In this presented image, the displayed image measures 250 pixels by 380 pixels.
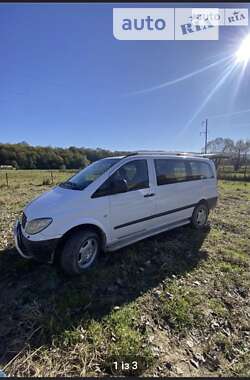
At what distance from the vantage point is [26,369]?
213cm

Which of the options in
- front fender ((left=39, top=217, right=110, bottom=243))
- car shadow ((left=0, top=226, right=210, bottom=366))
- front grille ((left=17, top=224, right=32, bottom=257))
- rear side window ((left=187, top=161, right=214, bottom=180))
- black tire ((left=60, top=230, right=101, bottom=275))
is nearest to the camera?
car shadow ((left=0, top=226, right=210, bottom=366))

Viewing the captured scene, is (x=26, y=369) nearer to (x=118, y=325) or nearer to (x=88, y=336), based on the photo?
(x=88, y=336)

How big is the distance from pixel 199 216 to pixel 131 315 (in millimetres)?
3505

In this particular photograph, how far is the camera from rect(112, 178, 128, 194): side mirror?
3.71 m

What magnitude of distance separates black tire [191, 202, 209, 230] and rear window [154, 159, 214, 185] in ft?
2.30

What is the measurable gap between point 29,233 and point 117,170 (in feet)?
5.37

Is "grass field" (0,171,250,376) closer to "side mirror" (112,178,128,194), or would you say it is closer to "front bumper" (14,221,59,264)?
"front bumper" (14,221,59,264)

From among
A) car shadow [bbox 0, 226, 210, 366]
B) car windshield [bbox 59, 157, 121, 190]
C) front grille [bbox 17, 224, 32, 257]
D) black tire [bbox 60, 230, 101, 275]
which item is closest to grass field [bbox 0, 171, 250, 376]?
car shadow [bbox 0, 226, 210, 366]

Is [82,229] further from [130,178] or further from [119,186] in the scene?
[130,178]

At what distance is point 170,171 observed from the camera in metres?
4.77


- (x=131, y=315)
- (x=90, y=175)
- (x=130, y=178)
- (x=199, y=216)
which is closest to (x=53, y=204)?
(x=90, y=175)

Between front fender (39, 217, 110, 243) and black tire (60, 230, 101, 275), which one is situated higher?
front fender (39, 217, 110, 243)

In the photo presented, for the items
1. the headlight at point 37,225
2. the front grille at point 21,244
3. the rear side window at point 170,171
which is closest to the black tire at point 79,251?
the headlight at point 37,225

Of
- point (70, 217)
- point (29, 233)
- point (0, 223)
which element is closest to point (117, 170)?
point (70, 217)
